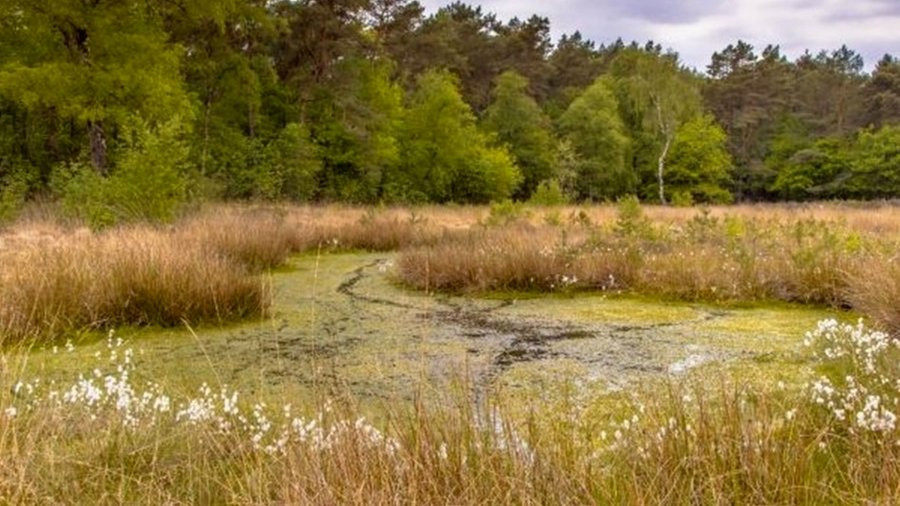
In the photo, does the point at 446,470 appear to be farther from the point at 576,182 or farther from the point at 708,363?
the point at 576,182

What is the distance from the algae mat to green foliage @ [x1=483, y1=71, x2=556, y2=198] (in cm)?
2803

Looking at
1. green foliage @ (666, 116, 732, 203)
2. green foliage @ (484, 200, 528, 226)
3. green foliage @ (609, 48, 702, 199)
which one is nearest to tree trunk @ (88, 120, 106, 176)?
green foliage @ (484, 200, 528, 226)

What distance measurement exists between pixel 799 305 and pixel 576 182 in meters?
32.0

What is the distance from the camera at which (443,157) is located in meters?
28.6

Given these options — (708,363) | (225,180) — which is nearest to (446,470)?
(708,363)

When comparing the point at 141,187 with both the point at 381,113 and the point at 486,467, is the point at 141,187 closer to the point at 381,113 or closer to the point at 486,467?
the point at 486,467

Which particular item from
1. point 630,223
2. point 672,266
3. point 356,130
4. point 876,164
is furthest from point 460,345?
point 876,164

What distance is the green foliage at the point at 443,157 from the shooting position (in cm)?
2817

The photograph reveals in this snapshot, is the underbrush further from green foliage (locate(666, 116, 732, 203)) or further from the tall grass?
green foliage (locate(666, 116, 732, 203))

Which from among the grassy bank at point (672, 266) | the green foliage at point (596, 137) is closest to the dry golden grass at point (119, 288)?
the grassy bank at point (672, 266)

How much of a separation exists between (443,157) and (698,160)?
19.0 metres

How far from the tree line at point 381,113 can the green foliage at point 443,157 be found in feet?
0.28

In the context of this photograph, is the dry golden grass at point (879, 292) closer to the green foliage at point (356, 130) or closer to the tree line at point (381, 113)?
the tree line at point (381, 113)

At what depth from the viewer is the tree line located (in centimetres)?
1341
